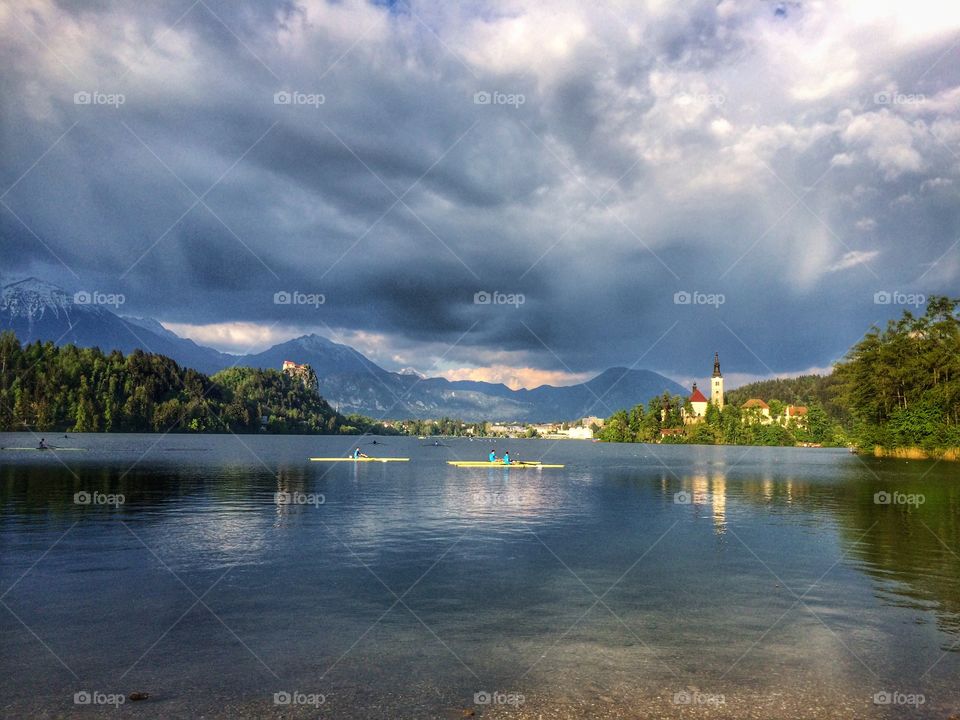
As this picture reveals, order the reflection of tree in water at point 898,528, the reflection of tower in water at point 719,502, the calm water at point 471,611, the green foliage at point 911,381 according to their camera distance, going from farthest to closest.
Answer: the green foliage at point 911,381, the reflection of tower in water at point 719,502, the reflection of tree in water at point 898,528, the calm water at point 471,611

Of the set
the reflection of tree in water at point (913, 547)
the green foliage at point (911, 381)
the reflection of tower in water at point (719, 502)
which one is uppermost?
the green foliage at point (911, 381)

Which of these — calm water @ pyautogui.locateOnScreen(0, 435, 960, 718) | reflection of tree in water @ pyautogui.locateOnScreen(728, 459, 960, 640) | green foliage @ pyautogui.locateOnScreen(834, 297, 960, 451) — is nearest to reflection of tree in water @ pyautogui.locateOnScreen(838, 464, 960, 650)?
reflection of tree in water @ pyautogui.locateOnScreen(728, 459, 960, 640)

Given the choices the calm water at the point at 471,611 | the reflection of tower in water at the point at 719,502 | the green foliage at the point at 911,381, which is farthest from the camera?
the green foliage at the point at 911,381

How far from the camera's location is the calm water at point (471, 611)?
13.4m

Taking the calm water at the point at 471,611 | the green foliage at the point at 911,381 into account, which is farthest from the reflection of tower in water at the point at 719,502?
the green foliage at the point at 911,381

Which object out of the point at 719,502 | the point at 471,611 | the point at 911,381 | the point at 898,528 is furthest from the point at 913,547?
the point at 911,381

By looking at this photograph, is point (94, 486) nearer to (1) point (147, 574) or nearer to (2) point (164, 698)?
(1) point (147, 574)

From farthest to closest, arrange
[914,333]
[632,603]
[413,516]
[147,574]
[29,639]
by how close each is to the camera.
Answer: [914,333] → [413,516] → [147,574] → [632,603] → [29,639]

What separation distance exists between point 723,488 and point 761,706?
61.4m

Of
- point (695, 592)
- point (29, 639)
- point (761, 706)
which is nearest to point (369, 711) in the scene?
point (761, 706)

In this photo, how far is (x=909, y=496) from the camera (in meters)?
57.2

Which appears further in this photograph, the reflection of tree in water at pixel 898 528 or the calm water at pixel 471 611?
the reflection of tree in water at pixel 898 528

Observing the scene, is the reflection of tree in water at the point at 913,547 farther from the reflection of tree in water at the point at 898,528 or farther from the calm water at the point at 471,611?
the calm water at the point at 471,611

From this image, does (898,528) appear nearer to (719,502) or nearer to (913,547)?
(913,547)
